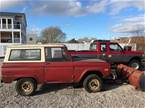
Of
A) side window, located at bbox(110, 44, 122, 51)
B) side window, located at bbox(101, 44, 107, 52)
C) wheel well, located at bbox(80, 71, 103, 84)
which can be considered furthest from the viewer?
side window, located at bbox(110, 44, 122, 51)

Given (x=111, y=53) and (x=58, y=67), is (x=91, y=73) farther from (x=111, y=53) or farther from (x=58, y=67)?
(x=111, y=53)

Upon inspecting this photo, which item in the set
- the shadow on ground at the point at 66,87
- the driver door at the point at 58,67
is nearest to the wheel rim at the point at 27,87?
the shadow on ground at the point at 66,87

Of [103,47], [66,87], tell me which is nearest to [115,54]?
[103,47]

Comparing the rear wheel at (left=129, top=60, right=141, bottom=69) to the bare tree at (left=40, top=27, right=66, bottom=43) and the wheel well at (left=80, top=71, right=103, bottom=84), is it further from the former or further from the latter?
the bare tree at (left=40, top=27, right=66, bottom=43)

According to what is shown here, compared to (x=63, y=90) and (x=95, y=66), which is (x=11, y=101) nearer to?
(x=63, y=90)

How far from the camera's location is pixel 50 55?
380 inches

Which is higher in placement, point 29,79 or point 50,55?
point 50,55

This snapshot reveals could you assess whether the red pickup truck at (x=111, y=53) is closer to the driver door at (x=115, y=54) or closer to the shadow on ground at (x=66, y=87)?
the driver door at (x=115, y=54)

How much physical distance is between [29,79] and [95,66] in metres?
2.60

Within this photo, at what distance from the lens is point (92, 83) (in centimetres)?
980

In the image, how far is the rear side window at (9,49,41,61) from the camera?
941cm

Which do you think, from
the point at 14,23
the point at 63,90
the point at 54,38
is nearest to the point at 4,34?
the point at 14,23

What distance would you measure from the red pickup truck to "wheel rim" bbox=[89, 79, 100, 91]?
5.30 metres

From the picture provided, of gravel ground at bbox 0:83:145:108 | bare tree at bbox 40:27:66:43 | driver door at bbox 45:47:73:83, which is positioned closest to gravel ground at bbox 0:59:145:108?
gravel ground at bbox 0:83:145:108
